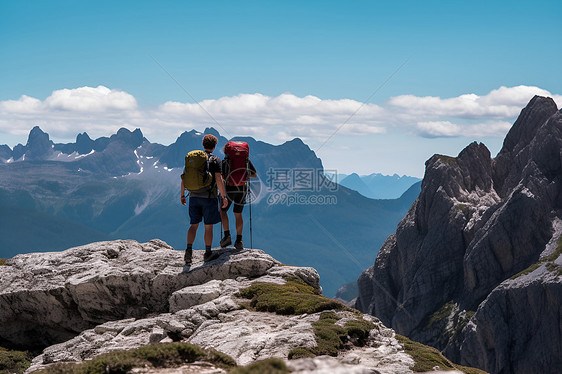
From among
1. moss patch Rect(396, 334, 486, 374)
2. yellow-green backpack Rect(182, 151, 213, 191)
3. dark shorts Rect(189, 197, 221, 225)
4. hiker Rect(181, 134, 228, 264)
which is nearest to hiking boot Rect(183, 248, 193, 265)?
hiker Rect(181, 134, 228, 264)

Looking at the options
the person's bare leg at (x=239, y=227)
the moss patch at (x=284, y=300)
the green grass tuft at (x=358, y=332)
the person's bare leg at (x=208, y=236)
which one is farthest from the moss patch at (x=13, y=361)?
the green grass tuft at (x=358, y=332)

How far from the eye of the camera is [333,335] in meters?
18.3

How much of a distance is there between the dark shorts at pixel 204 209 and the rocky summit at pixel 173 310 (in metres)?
2.64

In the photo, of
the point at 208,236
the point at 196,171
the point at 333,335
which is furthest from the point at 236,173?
the point at 333,335

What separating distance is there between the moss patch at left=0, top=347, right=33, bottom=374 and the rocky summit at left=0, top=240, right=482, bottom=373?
148cm

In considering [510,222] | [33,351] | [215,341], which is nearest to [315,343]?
[215,341]

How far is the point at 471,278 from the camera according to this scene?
197500mm

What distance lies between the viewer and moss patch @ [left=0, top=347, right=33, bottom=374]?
2394 centimetres

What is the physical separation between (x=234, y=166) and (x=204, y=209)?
9.56 ft

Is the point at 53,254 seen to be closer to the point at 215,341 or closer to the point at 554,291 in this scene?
the point at 215,341

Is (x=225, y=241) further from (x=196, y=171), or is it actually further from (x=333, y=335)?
(x=333, y=335)

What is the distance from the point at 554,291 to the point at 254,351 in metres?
157

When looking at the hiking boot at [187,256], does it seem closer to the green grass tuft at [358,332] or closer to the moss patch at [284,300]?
the moss patch at [284,300]

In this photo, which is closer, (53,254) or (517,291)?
(53,254)
